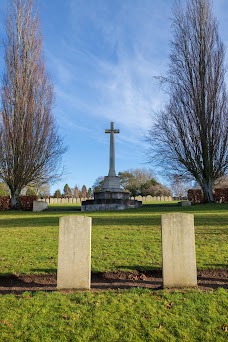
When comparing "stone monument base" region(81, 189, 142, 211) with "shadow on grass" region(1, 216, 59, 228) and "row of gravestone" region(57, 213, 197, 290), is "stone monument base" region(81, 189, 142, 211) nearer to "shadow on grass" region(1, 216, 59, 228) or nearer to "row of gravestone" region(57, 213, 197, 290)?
"shadow on grass" region(1, 216, 59, 228)

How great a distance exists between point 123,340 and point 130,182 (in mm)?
57761

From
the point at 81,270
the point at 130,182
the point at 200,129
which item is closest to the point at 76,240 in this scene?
the point at 81,270

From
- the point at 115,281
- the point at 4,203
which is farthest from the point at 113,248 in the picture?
the point at 4,203

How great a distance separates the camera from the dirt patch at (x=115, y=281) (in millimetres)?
5008

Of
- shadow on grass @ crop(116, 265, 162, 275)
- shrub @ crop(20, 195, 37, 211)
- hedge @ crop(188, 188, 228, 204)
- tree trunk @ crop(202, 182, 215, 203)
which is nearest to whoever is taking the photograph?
shadow on grass @ crop(116, 265, 162, 275)

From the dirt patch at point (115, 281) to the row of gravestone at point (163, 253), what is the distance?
0.82 feet

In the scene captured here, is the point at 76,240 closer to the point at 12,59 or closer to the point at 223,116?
the point at 223,116

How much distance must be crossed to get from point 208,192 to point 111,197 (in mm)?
7868

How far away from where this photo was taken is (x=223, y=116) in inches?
924

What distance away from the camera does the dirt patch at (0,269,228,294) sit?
5.01 meters

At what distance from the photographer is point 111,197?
867 inches

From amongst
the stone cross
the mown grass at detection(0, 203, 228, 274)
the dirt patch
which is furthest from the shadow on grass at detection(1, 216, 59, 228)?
the stone cross

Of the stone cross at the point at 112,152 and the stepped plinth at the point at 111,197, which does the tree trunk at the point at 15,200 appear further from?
the stone cross at the point at 112,152

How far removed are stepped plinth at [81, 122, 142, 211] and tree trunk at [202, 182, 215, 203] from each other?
5479 millimetres
